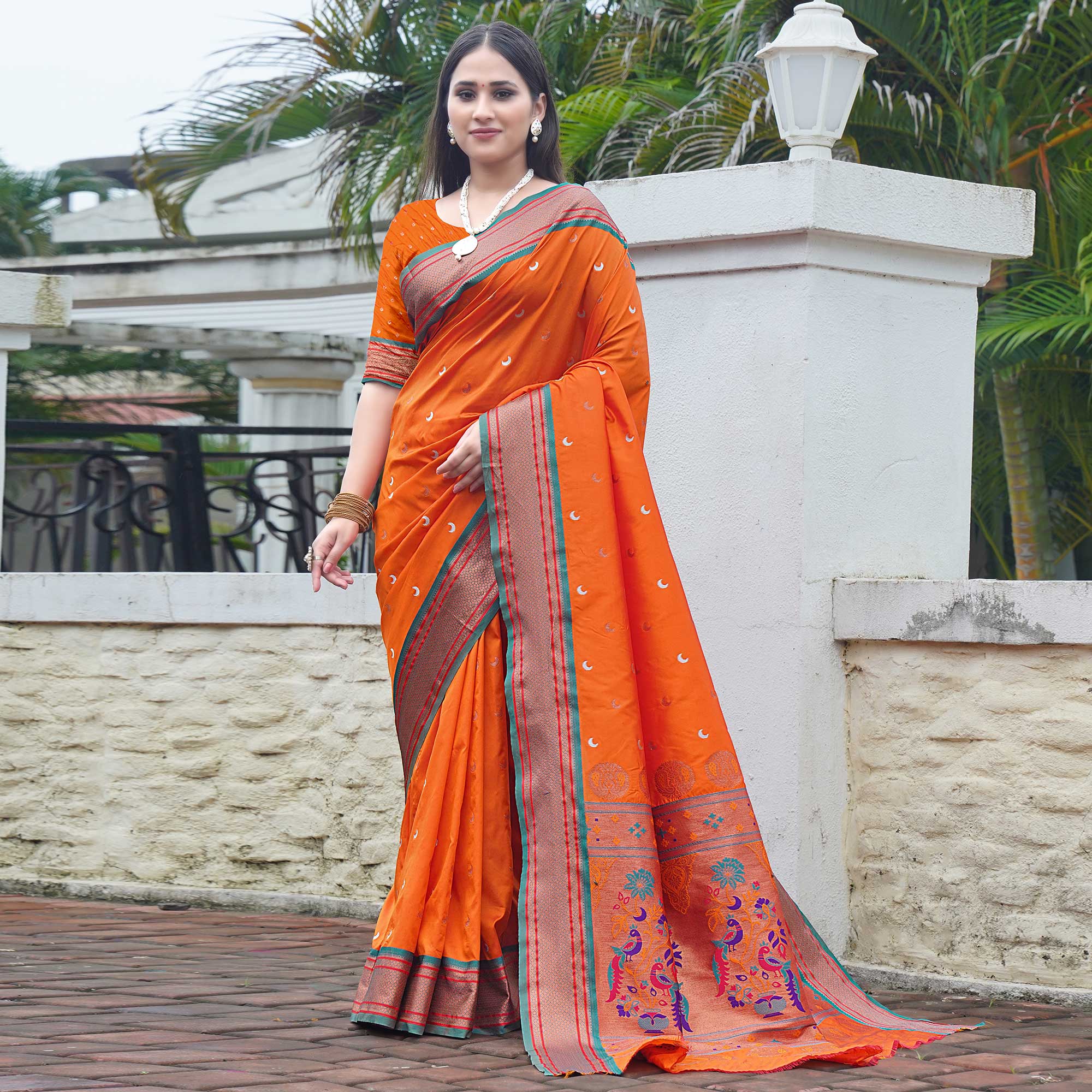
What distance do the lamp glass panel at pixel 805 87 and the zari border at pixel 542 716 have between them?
3.77 ft

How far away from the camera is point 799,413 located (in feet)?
12.3

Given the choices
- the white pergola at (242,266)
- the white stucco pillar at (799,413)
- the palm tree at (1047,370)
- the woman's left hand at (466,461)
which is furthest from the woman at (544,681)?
the white pergola at (242,266)

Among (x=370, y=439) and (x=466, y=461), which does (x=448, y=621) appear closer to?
(x=466, y=461)

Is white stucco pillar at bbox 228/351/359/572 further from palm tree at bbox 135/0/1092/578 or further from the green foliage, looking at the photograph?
the green foliage

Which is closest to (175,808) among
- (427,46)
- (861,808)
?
(861,808)

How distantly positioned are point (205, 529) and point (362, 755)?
1925 mm

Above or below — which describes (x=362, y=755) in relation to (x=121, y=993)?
above

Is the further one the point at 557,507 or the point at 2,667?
the point at 2,667

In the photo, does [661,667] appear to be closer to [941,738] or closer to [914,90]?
[941,738]

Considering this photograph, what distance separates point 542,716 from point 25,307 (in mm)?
2771

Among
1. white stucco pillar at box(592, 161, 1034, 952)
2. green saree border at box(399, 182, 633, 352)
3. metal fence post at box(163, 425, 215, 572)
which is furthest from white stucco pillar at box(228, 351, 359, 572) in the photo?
green saree border at box(399, 182, 633, 352)

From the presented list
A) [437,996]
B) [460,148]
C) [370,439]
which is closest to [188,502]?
[370,439]

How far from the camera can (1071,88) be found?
26.9 feet

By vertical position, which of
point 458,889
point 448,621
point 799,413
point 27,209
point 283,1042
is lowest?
point 283,1042
